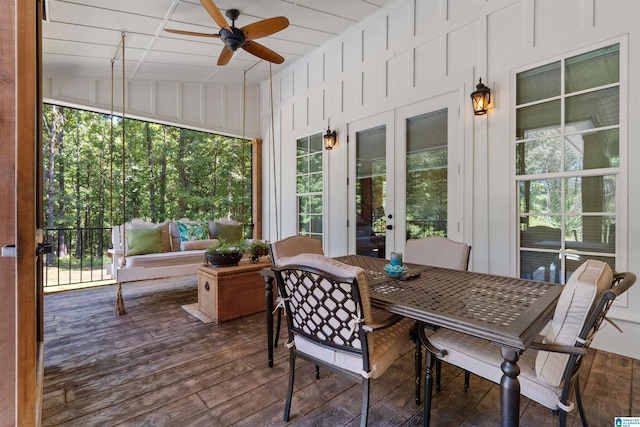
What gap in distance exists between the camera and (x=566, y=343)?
1108 millimetres

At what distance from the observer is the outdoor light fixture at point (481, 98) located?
2.90 meters

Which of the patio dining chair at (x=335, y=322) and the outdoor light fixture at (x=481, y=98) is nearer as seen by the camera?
the patio dining chair at (x=335, y=322)

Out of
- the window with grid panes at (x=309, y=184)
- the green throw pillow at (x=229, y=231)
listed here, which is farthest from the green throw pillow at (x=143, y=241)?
the window with grid panes at (x=309, y=184)

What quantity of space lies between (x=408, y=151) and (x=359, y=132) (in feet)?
2.88

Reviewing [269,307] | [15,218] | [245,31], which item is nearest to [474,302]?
[269,307]

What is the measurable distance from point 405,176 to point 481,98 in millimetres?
1156

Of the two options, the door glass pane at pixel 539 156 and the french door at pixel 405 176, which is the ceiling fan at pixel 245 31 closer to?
the french door at pixel 405 176

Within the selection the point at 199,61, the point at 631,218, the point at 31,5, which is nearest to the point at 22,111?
the point at 31,5

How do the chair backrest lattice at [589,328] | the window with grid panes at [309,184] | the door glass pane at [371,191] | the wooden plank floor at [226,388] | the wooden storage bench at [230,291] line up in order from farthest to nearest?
1. the window with grid panes at [309,184]
2. the door glass pane at [371,191]
3. the wooden storage bench at [230,291]
4. the wooden plank floor at [226,388]
5. the chair backrest lattice at [589,328]

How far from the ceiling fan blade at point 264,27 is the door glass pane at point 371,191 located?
175 cm

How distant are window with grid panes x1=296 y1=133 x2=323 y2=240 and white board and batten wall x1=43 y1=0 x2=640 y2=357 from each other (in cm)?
16

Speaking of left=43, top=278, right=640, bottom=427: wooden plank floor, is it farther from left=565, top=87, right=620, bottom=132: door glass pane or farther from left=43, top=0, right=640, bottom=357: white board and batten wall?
left=565, top=87, right=620, bottom=132: door glass pane

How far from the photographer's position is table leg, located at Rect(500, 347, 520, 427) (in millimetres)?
1055

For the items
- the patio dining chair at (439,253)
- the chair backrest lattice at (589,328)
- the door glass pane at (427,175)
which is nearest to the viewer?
the chair backrest lattice at (589,328)
